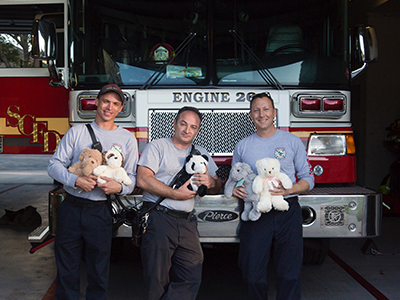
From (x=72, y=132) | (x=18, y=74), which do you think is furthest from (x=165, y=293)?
(x=18, y=74)

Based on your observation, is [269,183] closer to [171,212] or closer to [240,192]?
[240,192]

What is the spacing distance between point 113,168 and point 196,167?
563 mm

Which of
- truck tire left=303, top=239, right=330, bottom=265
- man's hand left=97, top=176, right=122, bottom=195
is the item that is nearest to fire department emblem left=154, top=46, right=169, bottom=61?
man's hand left=97, top=176, right=122, bottom=195

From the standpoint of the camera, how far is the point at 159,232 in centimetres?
294

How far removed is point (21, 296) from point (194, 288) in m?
1.73

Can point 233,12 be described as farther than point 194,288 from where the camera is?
Yes

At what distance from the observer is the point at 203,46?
387 cm

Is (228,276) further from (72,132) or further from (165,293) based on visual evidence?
(72,132)

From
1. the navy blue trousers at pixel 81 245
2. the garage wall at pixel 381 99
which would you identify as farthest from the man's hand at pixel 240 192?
the garage wall at pixel 381 99

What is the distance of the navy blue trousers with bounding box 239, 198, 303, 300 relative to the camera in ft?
9.97

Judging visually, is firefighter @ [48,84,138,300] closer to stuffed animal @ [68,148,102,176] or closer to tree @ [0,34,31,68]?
stuffed animal @ [68,148,102,176]

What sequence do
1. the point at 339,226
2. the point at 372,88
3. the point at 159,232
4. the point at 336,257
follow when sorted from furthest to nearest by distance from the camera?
the point at 372,88 → the point at 336,257 → the point at 339,226 → the point at 159,232

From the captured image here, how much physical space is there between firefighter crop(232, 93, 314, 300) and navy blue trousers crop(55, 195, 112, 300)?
Answer: 0.96m

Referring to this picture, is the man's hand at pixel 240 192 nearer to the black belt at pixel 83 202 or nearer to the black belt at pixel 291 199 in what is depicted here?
the black belt at pixel 291 199
